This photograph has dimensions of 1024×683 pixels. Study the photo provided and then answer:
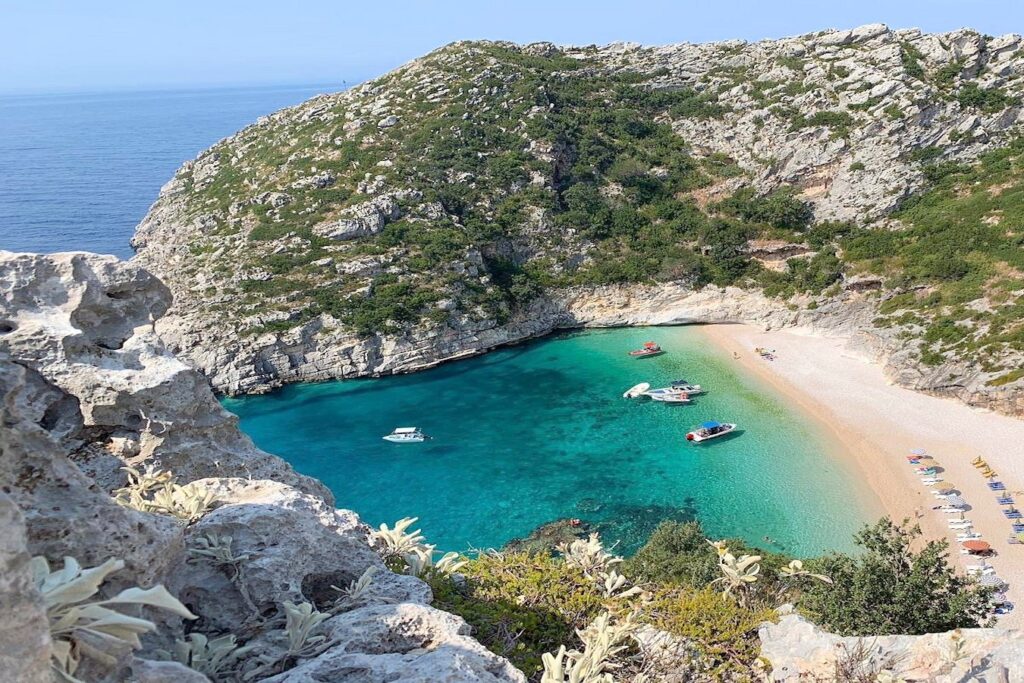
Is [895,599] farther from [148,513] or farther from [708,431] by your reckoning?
[708,431]

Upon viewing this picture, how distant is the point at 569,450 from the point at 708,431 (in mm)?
7333

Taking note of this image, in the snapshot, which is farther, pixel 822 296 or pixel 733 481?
pixel 822 296

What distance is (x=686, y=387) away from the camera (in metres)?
38.2

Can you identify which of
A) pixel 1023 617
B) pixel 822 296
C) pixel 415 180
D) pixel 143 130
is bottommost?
pixel 1023 617

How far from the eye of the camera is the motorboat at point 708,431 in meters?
33.1

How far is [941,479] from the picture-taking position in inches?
1129

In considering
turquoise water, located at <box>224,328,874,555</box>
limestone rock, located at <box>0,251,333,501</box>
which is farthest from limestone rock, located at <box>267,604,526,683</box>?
turquoise water, located at <box>224,328,874,555</box>

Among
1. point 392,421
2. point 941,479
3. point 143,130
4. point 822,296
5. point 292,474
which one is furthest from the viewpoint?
point 143,130

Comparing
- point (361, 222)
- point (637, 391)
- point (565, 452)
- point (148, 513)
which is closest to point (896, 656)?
point (148, 513)

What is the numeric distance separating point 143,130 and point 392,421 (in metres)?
174

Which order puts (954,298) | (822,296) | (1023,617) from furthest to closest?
(822,296) → (954,298) → (1023,617)

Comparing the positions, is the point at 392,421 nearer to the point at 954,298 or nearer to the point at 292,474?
the point at 292,474

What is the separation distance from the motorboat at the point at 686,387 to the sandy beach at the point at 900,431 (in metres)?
5.01

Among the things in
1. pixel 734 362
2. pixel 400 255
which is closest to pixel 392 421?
pixel 400 255
